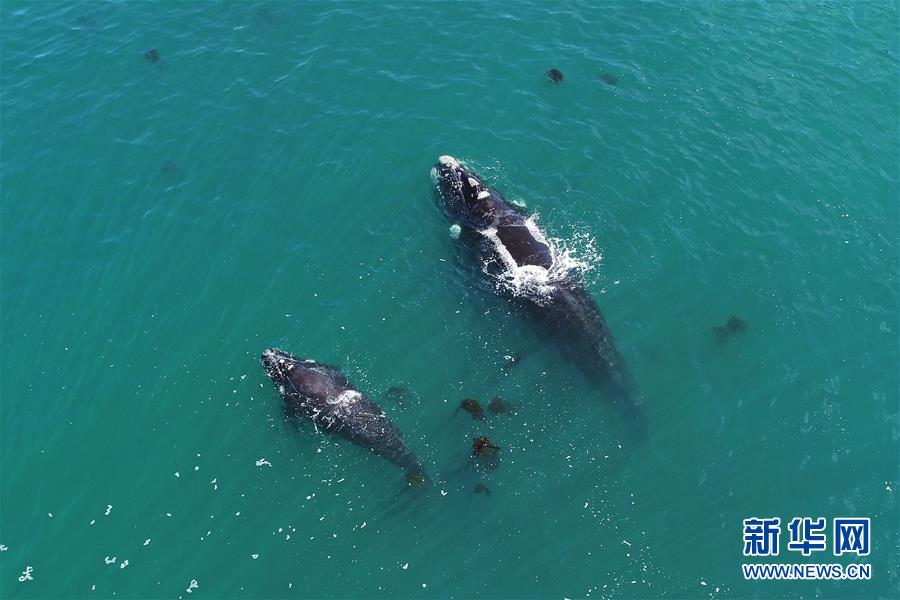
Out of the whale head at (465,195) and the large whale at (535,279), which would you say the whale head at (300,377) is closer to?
the large whale at (535,279)

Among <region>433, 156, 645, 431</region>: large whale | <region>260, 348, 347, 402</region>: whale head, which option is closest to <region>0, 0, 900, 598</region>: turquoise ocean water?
<region>433, 156, 645, 431</region>: large whale

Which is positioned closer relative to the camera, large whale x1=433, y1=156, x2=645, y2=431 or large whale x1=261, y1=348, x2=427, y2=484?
large whale x1=261, y1=348, x2=427, y2=484

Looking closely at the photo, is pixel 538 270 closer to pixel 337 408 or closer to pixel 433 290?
pixel 433 290

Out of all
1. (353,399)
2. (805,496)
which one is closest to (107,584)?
(353,399)

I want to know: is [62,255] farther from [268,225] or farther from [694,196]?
[694,196]

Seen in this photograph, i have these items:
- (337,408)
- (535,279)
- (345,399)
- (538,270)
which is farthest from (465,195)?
(337,408)

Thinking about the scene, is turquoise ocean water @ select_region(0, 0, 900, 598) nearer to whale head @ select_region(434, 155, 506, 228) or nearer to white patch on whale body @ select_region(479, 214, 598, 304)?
white patch on whale body @ select_region(479, 214, 598, 304)

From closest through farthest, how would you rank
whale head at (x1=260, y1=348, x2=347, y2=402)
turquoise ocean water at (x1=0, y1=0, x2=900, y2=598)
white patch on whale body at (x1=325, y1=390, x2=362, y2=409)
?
turquoise ocean water at (x1=0, y1=0, x2=900, y2=598), white patch on whale body at (x1=325, y1=390, x2=362, y2=409), whale head at (x1=260, y1=348, x2=347, y2=402)

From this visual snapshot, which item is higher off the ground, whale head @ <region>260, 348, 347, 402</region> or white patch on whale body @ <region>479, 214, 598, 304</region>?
white patch on whale body @ <region>479, 214, 598, 304</region>
